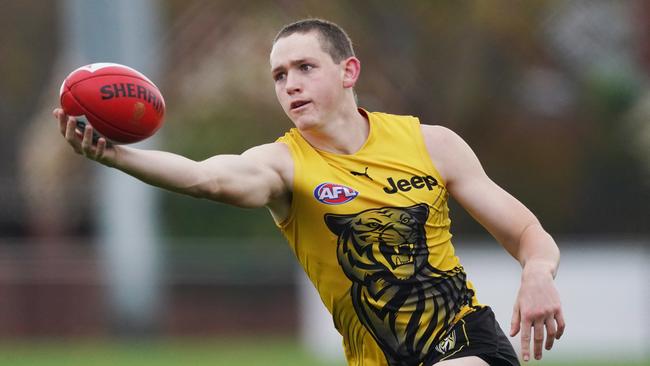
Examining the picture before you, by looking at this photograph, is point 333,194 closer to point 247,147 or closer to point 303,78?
point 303,78

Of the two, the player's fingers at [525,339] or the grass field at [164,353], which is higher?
the grass field at [164,353]

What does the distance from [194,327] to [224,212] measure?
3669mm

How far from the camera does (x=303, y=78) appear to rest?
6059 mm

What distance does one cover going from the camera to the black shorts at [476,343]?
19.4ft

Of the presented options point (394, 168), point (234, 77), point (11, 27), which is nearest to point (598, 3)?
point (234, 77)

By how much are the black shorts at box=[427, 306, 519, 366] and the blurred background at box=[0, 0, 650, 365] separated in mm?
8250

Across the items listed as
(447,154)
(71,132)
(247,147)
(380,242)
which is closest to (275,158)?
(380,242)

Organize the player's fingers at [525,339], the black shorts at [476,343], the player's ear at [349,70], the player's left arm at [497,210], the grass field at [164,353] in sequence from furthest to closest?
1. the grass field at [164,353]
2. the player's ear at [349,70]
3. the black shorts at [476,343]
4. the player's left arm at [497,210]
5. the player's fingers at [525,339]

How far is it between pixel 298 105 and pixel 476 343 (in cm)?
132

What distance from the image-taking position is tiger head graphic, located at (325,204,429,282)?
6.00 metres

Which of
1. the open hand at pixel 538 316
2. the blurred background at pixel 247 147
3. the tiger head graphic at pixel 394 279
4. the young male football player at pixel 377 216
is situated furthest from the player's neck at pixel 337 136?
the blurred background at pixel 247 147

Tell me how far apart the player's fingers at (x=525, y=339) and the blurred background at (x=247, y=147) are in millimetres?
8951

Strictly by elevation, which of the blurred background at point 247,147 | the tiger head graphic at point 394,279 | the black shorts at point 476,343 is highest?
the blurred background at point 247,147

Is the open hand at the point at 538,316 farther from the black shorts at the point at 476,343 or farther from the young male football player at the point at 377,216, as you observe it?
the black shorts at the point at 476,343
